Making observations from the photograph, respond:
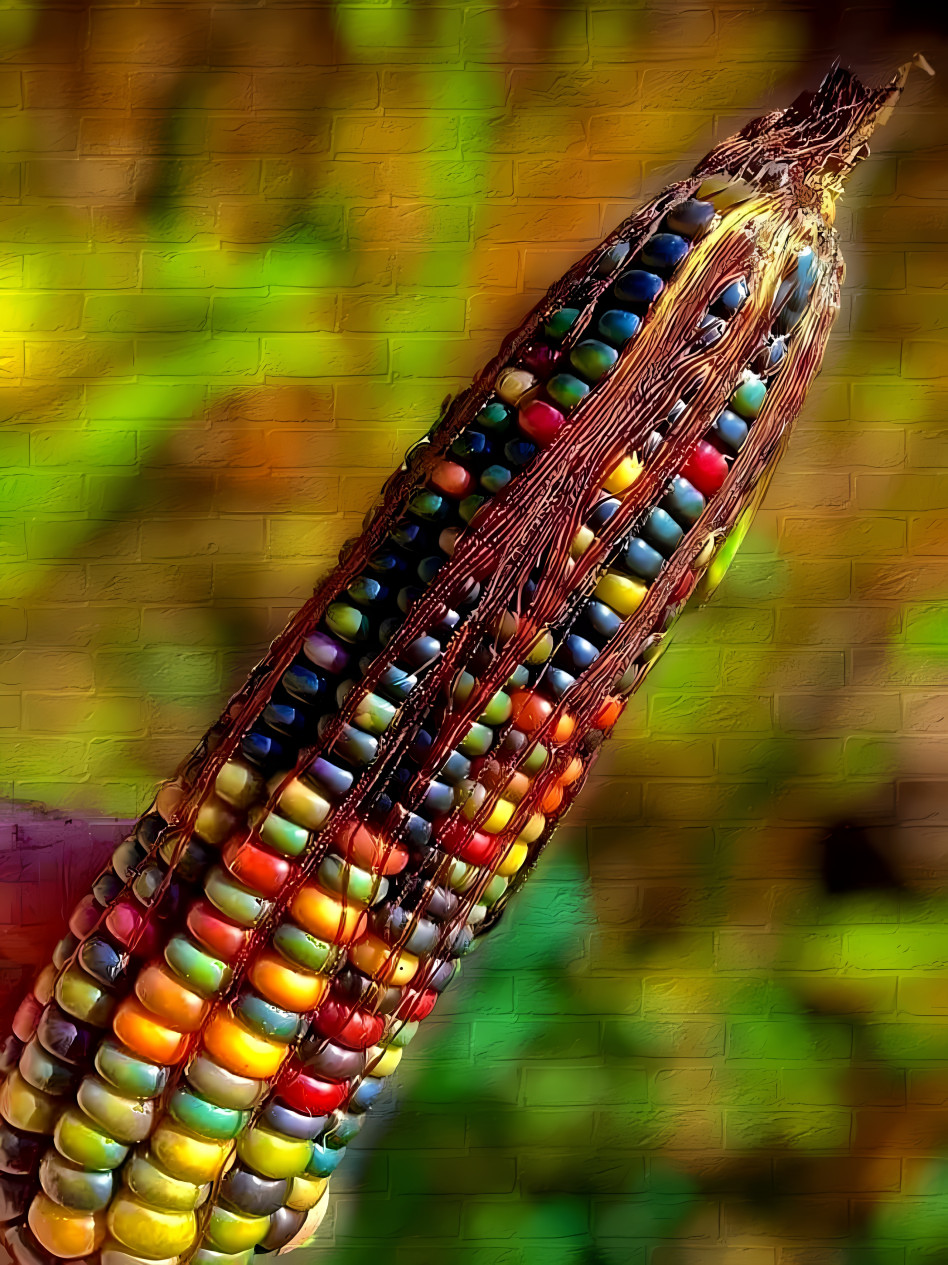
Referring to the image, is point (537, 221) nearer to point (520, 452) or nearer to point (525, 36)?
point (525, 36)

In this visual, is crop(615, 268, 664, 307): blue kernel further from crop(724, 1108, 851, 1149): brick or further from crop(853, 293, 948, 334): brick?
crop(724, 1108, 851, 1149): brick

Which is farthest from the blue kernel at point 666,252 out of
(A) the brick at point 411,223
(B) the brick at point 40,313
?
(B) the brick at point 40,313

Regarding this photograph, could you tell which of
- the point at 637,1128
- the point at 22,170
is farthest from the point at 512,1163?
the point at 22,170

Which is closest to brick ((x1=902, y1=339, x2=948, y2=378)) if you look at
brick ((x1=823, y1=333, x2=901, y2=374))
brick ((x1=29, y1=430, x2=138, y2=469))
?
brick ((x1=823, y1=333, x2=901, y2=374))

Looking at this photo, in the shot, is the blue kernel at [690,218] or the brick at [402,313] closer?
the blue kernel at [690,218]

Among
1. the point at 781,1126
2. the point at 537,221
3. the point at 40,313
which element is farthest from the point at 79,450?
the point at 781,1126

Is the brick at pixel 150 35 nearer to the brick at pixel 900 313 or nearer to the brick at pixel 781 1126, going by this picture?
the brick at pixel 900 313

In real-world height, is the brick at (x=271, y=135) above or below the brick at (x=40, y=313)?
above

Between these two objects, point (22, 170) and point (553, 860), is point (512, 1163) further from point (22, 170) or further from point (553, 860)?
point (22, 170)

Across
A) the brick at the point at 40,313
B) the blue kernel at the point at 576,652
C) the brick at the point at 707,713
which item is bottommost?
the brick at the point at 707,713
